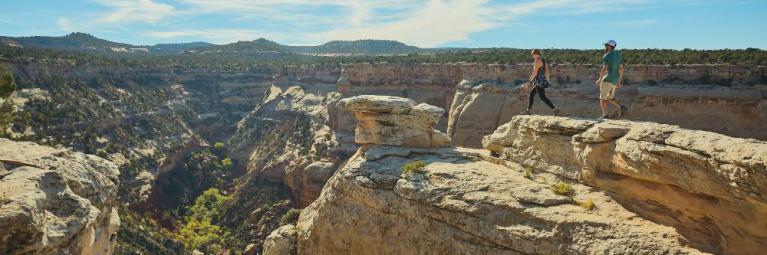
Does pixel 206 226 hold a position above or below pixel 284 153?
below

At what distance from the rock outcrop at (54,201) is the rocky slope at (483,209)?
8.41 m

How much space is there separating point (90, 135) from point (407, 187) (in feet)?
175

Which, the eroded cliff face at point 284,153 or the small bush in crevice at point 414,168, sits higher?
the small bush in crevice at point 414,168

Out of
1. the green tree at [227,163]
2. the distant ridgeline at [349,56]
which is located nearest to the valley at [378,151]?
the green tree at [227,163]

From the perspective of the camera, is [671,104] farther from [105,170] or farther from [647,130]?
[105,170]

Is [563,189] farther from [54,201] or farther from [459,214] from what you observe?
[54,201]

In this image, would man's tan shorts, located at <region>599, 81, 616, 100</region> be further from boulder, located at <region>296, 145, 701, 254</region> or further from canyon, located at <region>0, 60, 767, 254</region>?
boulder, located at <region>296, 145, 701, 254</region>

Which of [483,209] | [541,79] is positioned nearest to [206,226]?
[541,79]

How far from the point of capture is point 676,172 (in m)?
14.1

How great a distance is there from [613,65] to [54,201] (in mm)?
17412

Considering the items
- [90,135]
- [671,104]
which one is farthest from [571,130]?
[90,135]

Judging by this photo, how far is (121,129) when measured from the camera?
220ft

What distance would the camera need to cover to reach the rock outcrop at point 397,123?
2400 cm

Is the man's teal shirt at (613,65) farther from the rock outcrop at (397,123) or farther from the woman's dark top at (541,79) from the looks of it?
the rock outcrop at (397,123)
